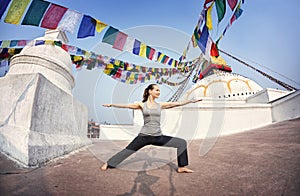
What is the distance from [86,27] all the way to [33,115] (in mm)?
2529

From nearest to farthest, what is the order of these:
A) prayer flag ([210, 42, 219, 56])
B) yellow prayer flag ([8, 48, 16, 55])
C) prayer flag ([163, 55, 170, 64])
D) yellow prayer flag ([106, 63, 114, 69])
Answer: prayer flag ([210, 42, 219, 56])
yellow prayer flag ([8, 48, 16, 55])
prayer flag ([163, 55, 170, 64])
yellow prayer flag ([106, 63, 114, 69])

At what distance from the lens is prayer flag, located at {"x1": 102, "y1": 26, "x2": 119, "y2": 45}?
4.61 meters

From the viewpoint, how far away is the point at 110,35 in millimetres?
4711

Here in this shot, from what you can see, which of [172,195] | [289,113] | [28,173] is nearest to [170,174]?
[172,195]

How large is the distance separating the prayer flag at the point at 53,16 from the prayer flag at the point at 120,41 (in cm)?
142

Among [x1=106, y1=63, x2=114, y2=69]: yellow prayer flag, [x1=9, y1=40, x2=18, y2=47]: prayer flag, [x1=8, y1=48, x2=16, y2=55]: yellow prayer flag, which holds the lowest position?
[x1=106, y1=63, x2=114, y2=69]: yellow prayer flag

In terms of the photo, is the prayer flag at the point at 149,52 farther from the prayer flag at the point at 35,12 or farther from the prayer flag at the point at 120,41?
the prayer flag at the point at 35,12

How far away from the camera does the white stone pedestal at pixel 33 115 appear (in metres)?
2.98

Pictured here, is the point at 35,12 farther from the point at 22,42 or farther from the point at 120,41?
the point at 22,42

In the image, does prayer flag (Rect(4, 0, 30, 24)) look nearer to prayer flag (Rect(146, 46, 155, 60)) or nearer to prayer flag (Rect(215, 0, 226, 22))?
prayer flag (Rect(146, 46, 155, 60))

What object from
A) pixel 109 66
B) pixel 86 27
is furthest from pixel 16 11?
pixel 109 66

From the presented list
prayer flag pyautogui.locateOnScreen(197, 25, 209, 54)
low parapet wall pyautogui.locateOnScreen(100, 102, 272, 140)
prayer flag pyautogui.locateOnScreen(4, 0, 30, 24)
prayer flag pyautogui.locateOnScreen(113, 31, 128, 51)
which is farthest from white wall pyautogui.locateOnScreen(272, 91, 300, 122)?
prayer flag pyautogui.locateOnScreen(4, 0, 30, 24)

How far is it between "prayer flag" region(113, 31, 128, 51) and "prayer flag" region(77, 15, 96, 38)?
683 mm

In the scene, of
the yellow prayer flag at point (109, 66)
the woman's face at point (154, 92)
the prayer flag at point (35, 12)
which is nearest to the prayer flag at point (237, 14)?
the woman's face at point (154, 92)
